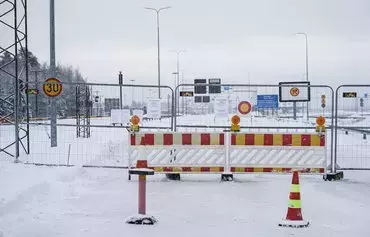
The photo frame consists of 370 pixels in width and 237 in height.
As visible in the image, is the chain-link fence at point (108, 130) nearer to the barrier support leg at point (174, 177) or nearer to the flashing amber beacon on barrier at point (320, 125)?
the barrier support leg at point (174, 177)

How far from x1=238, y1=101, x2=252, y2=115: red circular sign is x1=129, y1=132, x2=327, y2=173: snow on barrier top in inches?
188

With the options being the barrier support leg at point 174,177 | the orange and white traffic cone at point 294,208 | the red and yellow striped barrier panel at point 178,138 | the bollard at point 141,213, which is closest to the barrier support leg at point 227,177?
the red and yellow striped barrier panel at point 178,138

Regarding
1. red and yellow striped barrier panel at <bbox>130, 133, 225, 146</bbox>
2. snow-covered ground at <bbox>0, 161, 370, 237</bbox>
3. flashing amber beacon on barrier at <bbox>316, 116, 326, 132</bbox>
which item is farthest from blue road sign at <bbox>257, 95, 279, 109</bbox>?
red and yellow striped barrier panel at <bbox>130, 133, 225, 146</bbox>

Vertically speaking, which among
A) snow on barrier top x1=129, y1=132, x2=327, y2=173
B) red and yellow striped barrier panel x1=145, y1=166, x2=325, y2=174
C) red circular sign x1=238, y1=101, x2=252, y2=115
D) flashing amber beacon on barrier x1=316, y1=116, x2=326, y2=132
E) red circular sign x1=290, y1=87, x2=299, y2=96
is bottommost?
red and yellow striped barrier panel x1=145, y1=166, x2=325, y2=174

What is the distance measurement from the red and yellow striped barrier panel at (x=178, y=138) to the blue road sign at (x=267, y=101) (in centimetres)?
801

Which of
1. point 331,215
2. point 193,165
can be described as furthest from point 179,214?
point 193,165

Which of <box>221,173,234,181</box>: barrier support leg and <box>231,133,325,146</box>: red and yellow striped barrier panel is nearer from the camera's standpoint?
<box>231,133,325,146</box>: red and yellow striped barrier panel

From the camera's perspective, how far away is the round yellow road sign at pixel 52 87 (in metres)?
14.6

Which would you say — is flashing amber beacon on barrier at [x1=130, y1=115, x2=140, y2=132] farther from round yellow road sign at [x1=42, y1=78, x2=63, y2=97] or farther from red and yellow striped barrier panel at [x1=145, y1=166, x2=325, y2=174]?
round yellow road sign at [x1=42, y1=78, x2=63, y2=97]

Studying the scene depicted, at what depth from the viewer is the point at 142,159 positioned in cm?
776

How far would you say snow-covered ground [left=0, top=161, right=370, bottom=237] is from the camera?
737 cm

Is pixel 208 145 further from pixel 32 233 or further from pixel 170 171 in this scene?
pixel 32 233

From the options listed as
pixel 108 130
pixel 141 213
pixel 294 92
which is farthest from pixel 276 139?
pixel 108 130

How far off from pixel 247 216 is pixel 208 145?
156 inches
